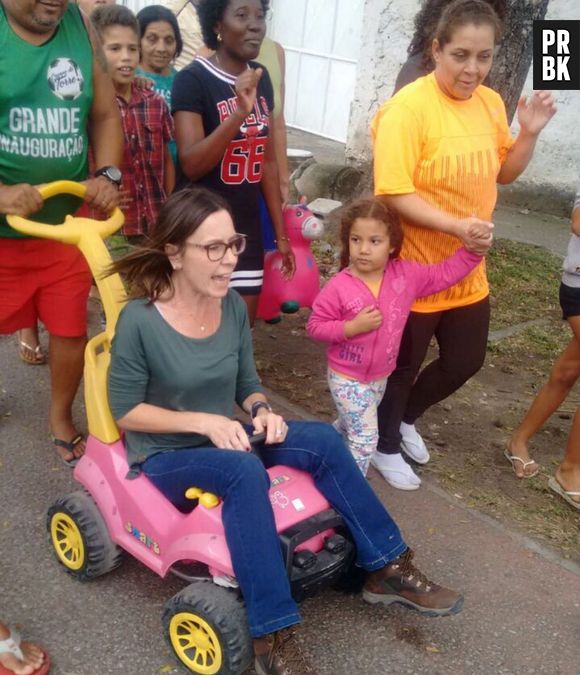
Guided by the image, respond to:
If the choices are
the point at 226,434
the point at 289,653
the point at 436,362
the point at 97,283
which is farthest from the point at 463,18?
the point at 289,653

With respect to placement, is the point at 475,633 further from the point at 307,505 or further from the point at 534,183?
the point at 534,183

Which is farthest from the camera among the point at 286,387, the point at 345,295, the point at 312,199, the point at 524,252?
the point at 312,199

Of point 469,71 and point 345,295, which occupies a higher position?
point 469,71

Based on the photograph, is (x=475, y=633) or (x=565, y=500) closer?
(x=475, y=633)

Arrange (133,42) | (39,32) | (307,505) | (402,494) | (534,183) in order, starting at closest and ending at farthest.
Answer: (307,505) → (39,32) → (402,494) → (133,42) → (534,183)

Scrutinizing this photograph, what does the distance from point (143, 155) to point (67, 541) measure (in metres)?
2.24

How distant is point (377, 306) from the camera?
3.10 m

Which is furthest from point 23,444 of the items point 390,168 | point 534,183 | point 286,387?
point 534,183

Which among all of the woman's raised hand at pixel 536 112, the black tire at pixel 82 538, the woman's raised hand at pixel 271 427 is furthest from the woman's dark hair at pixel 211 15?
the black tire at pixel 82 538

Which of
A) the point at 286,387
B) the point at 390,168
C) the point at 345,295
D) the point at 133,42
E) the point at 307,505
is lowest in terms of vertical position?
the point at 286,387

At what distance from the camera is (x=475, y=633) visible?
2.68 meters

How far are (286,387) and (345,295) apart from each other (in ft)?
4.69

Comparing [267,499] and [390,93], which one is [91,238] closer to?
[267,499]

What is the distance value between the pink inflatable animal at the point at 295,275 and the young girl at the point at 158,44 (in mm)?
1169
